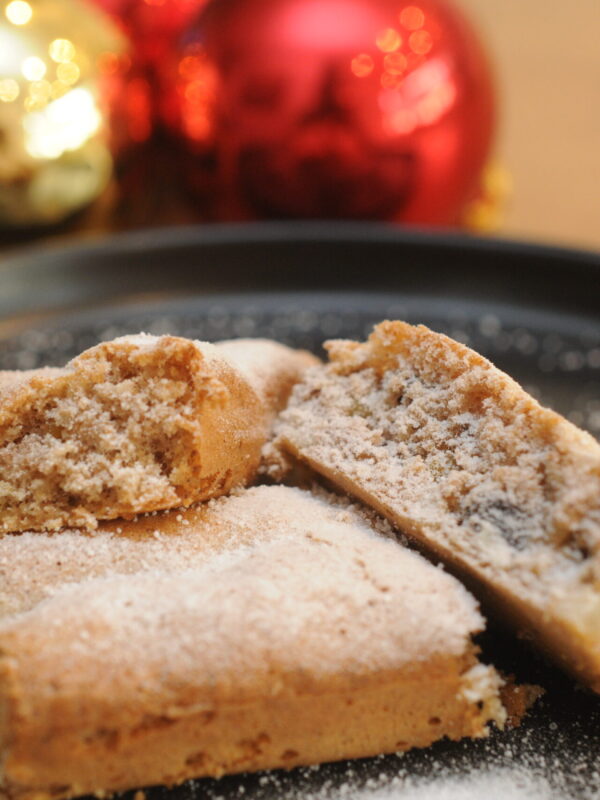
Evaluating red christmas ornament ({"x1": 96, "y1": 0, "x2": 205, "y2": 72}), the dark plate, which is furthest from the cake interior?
red christmas ornament ({"x1": 96, "y1": 0, "x2": 205, "y2": 72})

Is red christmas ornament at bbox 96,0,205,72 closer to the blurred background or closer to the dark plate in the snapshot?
the blurred background

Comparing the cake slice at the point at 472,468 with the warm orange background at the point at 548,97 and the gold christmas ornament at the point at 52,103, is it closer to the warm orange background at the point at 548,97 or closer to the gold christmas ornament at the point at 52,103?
the gold christmas ornament at the point at 52,103

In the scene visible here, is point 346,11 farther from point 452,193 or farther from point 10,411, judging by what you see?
point 10,411

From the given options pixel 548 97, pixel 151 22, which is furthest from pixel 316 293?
pixel 548 97

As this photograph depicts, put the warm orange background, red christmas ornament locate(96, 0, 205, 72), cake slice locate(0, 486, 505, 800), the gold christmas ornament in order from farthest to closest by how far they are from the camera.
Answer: the warm orange background → red christmas ornament locate(96, 0, 205, 72) → the gold christmas ornament → cake slice locate(0, 486, 505, 800)

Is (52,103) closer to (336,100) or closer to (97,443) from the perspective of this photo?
(336,100)
